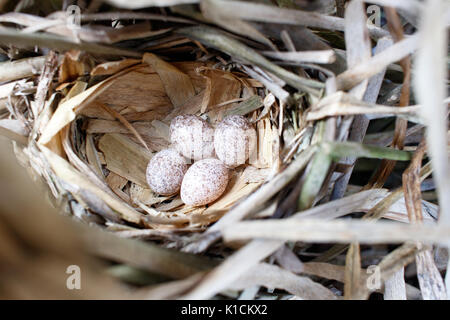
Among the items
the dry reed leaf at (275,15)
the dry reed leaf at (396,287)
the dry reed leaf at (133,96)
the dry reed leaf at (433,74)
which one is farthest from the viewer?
the dry reed leaf at (133,96)

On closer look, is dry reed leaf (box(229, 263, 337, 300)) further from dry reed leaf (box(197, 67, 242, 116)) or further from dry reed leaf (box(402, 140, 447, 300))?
dry reed leaf (box(197, 67, 242, 116))

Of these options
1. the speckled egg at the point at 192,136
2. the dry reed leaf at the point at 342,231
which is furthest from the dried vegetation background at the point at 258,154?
the speckled egg at the point at 192,136

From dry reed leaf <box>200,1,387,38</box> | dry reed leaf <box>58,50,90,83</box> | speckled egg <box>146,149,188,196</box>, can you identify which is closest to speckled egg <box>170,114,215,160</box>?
speckled egg <box>146,149,188,196</box>

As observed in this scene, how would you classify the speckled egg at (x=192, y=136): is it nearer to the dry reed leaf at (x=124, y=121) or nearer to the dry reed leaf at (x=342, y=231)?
the dry reed leaf at (x=124, y=121)

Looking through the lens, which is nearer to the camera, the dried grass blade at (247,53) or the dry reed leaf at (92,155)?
the dried grass blade at (247,53)

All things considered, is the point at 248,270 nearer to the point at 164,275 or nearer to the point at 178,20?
the point at 164,275

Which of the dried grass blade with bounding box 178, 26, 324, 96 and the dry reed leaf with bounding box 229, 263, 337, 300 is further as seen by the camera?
the dried grass blade with bounding box 178, 26, 324, 96
